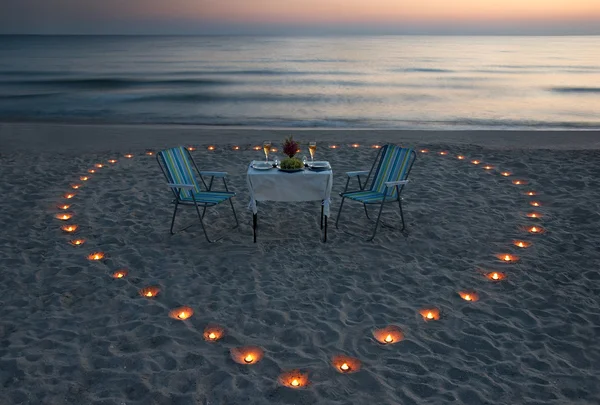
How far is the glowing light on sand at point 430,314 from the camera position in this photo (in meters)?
3.66

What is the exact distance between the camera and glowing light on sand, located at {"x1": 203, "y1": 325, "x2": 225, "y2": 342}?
3.41 metres

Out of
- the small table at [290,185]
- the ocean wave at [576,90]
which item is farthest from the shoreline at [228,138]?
the ocean wave at [576,90]

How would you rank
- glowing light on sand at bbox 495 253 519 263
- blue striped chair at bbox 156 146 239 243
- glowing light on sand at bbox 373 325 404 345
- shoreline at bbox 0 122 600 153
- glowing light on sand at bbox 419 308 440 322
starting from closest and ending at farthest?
glowing light on sand at bbox 373 325 404 345 → glowing light on sand at bbox 419 308 440 322 → glowing light on sand at bbox 495 253 519 263 → blue striped chair at bbox 156 146 239 243 → shoreline at bbox 0 122 600 153

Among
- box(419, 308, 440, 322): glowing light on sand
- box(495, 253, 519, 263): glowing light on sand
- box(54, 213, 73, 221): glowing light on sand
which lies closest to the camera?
box(419, 308, 440, 322): glowing light on sand

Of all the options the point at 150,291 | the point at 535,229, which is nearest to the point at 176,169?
the point at 150,291

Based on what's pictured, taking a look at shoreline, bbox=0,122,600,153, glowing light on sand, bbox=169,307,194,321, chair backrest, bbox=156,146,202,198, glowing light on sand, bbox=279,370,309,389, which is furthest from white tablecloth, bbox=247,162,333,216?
shoreline, bbox=0,122,600,153

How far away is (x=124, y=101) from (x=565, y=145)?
15.7 m

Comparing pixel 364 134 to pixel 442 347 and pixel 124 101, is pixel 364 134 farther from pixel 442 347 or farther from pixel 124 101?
pixel 124 101

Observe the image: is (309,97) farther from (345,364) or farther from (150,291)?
(345,364)

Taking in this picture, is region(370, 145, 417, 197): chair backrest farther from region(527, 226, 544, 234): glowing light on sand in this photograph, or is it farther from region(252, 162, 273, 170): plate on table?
region(527, 226, 544, 234): glowing light on sand

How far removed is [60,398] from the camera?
111 inches

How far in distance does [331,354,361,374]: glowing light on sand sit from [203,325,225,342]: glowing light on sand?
81cm

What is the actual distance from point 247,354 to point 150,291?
3.97ft

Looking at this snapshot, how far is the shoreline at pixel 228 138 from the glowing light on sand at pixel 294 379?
6953mm
